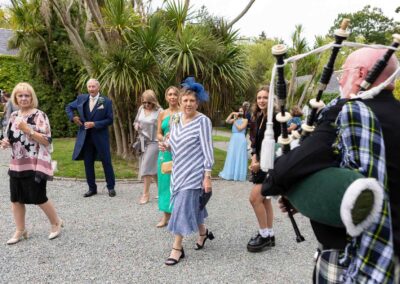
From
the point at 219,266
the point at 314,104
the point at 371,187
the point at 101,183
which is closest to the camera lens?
the point at 371,187

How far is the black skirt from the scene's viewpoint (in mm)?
4199

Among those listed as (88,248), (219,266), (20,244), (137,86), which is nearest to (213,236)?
(219,266)

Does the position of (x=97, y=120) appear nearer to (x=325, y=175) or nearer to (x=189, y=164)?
(x=189, y=164)

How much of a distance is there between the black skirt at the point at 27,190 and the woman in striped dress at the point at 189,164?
61.7 inches

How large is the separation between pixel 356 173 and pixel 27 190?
3.79 meters

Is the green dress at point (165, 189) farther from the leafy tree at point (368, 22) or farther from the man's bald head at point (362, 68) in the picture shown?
the leafy tree at point (368, 22)

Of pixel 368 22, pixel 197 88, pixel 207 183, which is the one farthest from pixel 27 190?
pixel 368 22

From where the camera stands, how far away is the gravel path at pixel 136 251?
140 inches

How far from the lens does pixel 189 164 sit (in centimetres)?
379

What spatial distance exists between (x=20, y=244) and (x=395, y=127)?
4.17 meters

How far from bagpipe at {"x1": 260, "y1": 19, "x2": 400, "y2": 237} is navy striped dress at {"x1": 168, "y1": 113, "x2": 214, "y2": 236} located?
207 cm

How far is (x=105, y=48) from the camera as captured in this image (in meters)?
8.78

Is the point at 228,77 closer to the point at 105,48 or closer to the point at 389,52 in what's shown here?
the point at 105,48

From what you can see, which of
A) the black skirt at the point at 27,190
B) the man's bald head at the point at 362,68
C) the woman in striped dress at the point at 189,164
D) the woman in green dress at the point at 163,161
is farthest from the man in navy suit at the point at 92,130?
the man's bald head at the point at 362,68
